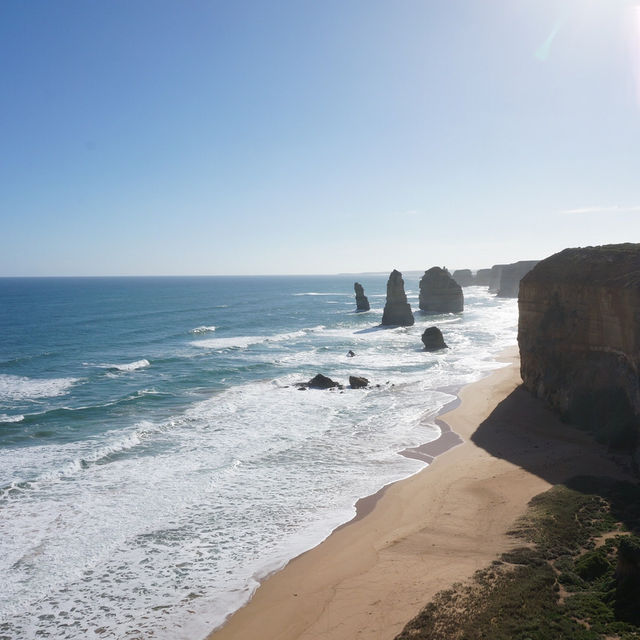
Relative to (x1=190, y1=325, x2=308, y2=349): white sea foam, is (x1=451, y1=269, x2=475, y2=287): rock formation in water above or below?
above

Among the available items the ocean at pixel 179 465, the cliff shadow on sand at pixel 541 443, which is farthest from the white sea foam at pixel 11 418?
the cliff shadow on sand at pixel 541 443

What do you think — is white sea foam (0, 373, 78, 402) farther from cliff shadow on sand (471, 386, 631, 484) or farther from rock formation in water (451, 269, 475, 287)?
rock formation in water (451, 269, 475, 287)

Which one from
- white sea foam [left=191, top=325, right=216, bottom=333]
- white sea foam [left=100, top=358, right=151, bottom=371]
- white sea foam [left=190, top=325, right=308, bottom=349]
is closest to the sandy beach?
white sea foam [left=100, top=358, right=151, bottom=371]

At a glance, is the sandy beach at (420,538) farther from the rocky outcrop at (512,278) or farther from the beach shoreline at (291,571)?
the rocky outcrop at (512,278)

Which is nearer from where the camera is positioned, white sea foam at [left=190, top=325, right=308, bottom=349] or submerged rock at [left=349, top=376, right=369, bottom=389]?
submerged rock at [left=349, top=376, right=369, bottom=389]

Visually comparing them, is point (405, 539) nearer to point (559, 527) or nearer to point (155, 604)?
point (559, 527)

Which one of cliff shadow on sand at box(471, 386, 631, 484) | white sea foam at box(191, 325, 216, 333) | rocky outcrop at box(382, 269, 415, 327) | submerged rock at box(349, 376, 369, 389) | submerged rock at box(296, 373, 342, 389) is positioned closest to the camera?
cliff shadow on sand at box(471, 386, 631, 484)
